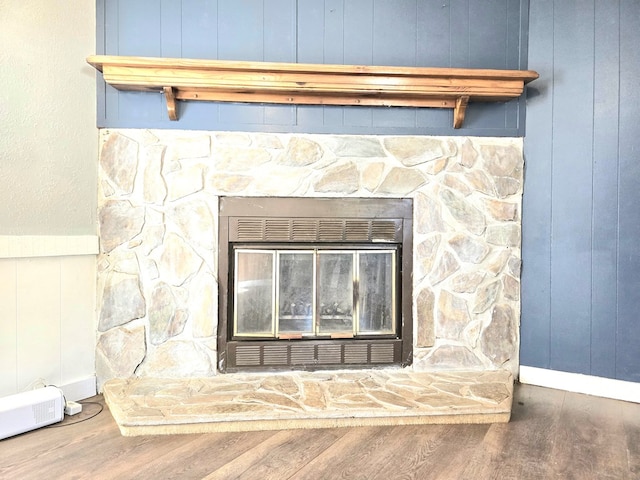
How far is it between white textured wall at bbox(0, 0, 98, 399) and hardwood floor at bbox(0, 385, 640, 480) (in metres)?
0.36

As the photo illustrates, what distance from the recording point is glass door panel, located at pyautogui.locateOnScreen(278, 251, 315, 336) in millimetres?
2500

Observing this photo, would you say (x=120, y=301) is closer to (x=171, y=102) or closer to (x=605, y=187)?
(x=171, y=102)

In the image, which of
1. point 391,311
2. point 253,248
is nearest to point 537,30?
point 391,311

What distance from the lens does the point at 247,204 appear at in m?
2.46

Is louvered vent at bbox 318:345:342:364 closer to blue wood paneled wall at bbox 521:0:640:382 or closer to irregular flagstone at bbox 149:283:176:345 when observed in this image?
irregular flagstone at bbox 149:283:176:345

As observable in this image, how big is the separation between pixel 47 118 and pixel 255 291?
1.29 metres

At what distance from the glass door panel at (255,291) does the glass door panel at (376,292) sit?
48 centimetres

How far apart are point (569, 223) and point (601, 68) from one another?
0.81 metres

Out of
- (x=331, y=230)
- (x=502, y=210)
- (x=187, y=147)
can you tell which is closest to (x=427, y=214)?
(x=502, y=210)

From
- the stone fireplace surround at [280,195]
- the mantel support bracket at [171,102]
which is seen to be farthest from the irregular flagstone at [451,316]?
the mantel support bracket at [171,102]

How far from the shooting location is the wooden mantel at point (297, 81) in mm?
2209

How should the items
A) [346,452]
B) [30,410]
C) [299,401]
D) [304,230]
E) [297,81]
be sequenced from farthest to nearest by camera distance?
[304,230]
[297,81]
[299,401]
[30,410]
[346,452]

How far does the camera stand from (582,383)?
242 cm

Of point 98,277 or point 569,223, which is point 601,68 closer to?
point 569,223
